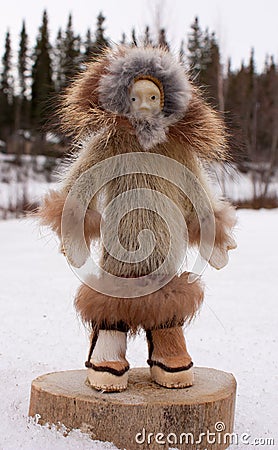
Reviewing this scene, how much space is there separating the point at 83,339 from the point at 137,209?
1.36 meters

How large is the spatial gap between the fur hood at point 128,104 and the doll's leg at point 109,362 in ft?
1.72

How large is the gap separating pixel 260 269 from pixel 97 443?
134 inches

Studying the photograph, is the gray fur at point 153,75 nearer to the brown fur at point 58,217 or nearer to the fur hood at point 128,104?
the fur hood at point 128,104

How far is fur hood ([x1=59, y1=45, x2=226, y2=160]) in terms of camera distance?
1523 mm

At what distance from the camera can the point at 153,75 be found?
5.07 ft

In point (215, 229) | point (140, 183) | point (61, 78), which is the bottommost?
point (215, 229)

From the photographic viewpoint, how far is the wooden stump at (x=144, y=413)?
4.80ft

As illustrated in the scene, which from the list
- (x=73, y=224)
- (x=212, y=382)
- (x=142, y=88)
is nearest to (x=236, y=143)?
(x=142, y=88)

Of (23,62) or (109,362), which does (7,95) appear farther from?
(109,362)

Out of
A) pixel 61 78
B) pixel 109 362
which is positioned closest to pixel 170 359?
pixel 109 362

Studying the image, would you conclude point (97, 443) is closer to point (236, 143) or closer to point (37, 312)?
point (236, 143)

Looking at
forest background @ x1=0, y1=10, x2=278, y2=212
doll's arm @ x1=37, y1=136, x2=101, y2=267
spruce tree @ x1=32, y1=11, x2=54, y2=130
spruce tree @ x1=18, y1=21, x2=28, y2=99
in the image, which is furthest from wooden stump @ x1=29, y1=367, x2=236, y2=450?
spruce tree @ x1=18, y1=21, x2=28, y2=99

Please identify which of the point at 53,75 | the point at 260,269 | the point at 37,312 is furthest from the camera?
the point at 53,75

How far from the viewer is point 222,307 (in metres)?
3.44
